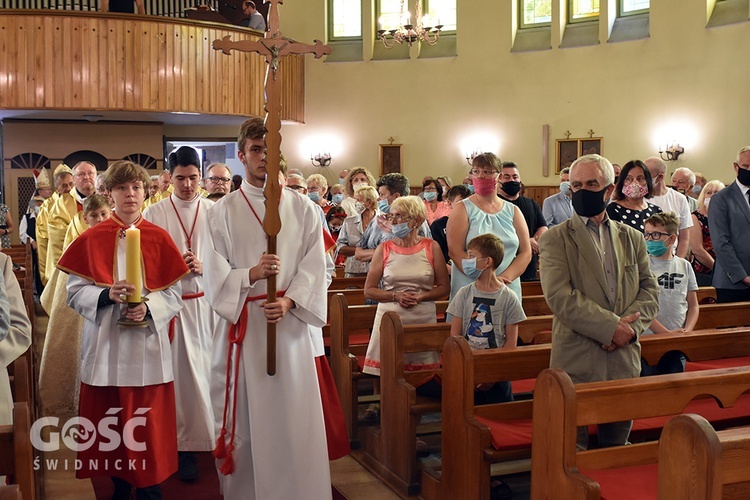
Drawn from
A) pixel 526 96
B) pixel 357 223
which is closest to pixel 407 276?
pixel 357 223

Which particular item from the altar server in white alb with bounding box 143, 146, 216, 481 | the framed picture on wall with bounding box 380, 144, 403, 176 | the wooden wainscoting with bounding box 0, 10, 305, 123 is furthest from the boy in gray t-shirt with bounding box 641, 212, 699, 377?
the framed picture on wall with bounding box 380, 144, 403, 176

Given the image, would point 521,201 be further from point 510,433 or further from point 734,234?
point 510,433

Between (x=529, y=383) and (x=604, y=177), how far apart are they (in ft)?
5.38

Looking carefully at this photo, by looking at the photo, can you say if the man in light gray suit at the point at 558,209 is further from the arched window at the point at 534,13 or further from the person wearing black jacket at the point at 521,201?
the arched window at the point at 534,13

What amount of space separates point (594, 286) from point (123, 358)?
7.39ft

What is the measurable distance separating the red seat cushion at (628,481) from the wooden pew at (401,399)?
1.27 meters

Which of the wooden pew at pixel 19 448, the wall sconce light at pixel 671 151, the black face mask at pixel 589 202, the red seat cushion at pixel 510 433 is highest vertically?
the wall sconce light at pixel 671 151

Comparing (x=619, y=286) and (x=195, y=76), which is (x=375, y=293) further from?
(x=195, y=76)

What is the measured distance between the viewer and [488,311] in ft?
→ 14.0

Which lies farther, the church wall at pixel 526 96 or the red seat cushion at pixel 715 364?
the church wall at pixel 526 96

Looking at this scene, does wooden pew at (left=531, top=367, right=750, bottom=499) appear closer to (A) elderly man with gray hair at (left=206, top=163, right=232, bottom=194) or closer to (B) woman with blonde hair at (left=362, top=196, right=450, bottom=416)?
(B) woman with blonde hair at (left=362, top=196, right=450, bottom=416)

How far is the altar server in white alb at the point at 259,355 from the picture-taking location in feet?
12.1

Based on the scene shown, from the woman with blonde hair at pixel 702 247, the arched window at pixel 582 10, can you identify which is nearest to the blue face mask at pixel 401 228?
the woman with blonde hair at pixel 702 247

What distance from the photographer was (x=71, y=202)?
805 cm
